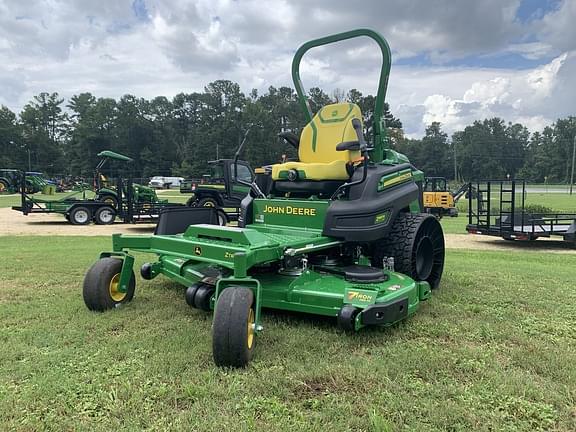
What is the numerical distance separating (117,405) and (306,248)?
1988mm

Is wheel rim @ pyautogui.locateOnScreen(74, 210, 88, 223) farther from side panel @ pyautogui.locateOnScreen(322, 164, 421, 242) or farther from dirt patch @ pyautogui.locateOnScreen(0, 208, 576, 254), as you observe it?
side panel @ pyautogui.locateOnScreen(322, 164, 421, 242)

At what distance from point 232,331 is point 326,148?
3064mm

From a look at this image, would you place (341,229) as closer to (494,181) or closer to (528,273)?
(528,273)

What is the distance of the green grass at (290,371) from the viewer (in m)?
2.56

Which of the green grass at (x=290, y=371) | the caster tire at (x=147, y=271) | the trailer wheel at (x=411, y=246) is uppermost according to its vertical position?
the trailer wheel at (x=411, y=246)

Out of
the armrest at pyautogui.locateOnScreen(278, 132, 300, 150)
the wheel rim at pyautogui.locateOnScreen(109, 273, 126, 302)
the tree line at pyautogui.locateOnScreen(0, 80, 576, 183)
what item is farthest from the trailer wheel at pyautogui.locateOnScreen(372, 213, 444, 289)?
the tree line at pyautogui.locateOnScreen(0, 80, 576, 183)

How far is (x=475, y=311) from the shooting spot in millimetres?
4652

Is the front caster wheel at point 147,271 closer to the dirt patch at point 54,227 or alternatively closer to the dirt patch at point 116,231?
the dirt patch at point 116,231

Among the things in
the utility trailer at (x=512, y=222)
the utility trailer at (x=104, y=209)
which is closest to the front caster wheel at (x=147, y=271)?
the utility trailer at (x=512, y=222)

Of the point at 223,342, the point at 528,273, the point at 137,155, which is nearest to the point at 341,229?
the point at 223,342

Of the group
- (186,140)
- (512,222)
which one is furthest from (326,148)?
(186,140)

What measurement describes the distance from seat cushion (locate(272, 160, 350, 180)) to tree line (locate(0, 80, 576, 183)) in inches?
2248

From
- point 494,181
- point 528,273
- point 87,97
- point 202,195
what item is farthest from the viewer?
point 87,97

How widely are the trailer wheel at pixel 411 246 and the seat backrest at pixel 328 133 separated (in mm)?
978
